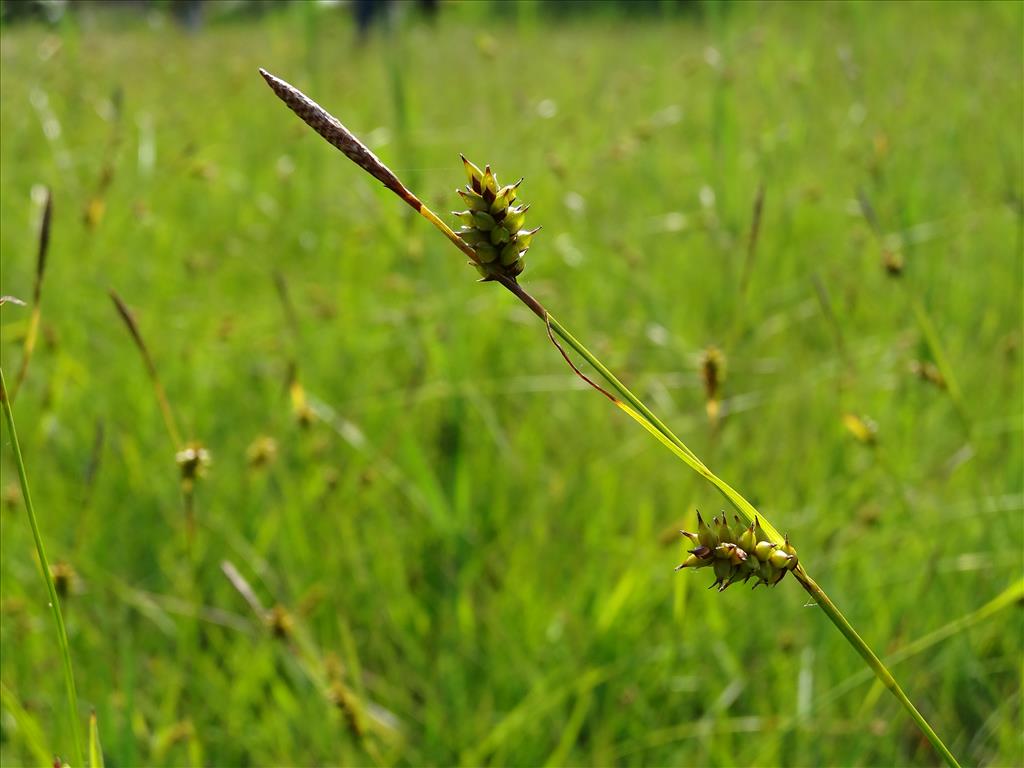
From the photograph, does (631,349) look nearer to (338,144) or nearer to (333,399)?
(333,399)

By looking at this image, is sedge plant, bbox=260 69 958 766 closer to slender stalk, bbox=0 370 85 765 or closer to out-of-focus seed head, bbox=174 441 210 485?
slender stalk, bbox=0 370 85 765

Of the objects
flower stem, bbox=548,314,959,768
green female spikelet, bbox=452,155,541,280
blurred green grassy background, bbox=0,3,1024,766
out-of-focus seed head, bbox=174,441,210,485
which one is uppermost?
green female spikelet, bbox=452,155,541,280

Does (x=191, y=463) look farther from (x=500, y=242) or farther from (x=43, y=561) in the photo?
(x=500, y=242)

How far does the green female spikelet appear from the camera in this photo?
359 millimetres

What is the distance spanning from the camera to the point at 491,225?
0.36 meters

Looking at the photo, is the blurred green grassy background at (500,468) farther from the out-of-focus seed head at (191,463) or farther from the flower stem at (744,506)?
the flower stem at (744,506)

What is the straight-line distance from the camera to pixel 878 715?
1.06 meters

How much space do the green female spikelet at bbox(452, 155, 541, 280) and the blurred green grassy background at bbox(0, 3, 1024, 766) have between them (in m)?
0.52

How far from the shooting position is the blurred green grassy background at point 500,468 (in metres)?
1.09

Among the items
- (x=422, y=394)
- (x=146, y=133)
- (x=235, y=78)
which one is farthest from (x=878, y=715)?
(x=235, y=78)

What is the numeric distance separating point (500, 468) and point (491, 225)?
123cm

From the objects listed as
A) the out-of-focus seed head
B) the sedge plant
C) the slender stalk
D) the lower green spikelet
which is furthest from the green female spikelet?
the out-of-focus seed head

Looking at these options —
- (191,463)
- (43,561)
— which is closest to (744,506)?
(43,561)

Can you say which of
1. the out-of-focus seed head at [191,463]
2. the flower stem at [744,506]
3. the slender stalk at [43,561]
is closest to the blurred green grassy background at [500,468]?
the out-of-focus seed head at [191,463]
